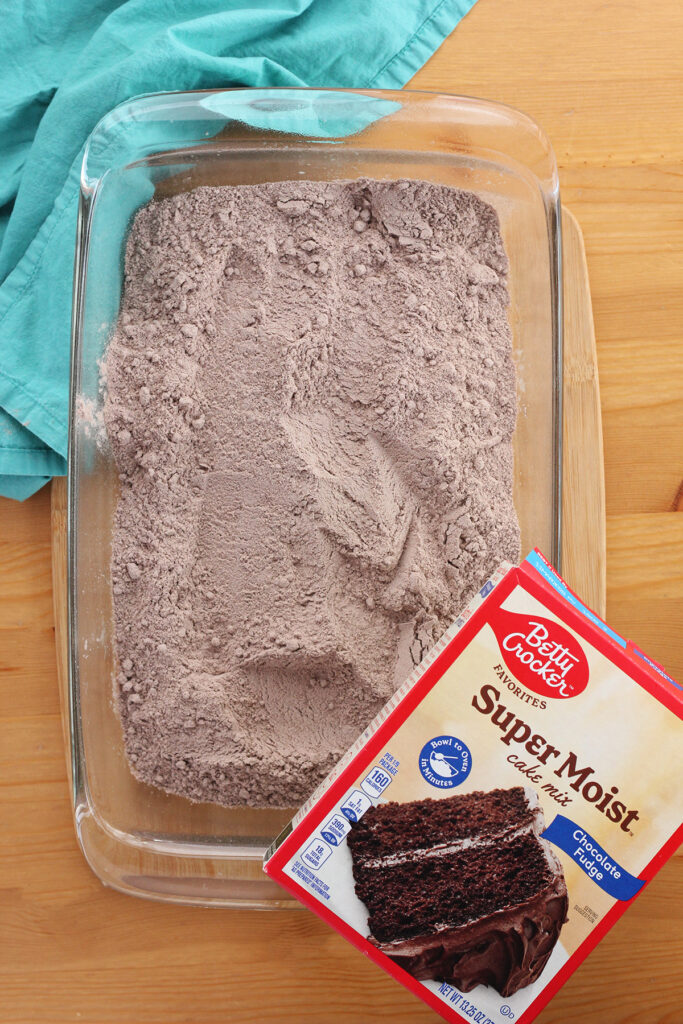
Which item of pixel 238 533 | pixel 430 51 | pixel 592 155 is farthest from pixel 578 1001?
pixel 430 51

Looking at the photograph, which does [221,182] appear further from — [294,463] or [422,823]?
[422,823]

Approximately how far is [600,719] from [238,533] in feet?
1.04

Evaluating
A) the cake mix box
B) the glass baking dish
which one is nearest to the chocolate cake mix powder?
the glass baking dish

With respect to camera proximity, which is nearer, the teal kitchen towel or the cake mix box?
the cake mix box

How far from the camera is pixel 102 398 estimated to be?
0.65m

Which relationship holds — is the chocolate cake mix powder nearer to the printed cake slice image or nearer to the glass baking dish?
the glass baking dish

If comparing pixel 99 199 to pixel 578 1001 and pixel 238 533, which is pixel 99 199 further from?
pixel 578 1001

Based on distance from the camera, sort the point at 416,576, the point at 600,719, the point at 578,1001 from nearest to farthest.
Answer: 1. the point at 600,719
2. the point at 416,576
3. the point at 578,1001

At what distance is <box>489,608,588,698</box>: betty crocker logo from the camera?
0.46 m

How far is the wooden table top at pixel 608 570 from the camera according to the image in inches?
28.1

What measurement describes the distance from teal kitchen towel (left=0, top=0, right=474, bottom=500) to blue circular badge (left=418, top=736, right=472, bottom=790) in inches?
17.8

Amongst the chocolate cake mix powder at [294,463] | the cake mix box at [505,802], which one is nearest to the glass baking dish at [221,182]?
the chocolate cake mix powder at [294,463]

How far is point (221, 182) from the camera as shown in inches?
26.5

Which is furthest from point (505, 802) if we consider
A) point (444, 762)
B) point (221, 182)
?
point (221, 182)
